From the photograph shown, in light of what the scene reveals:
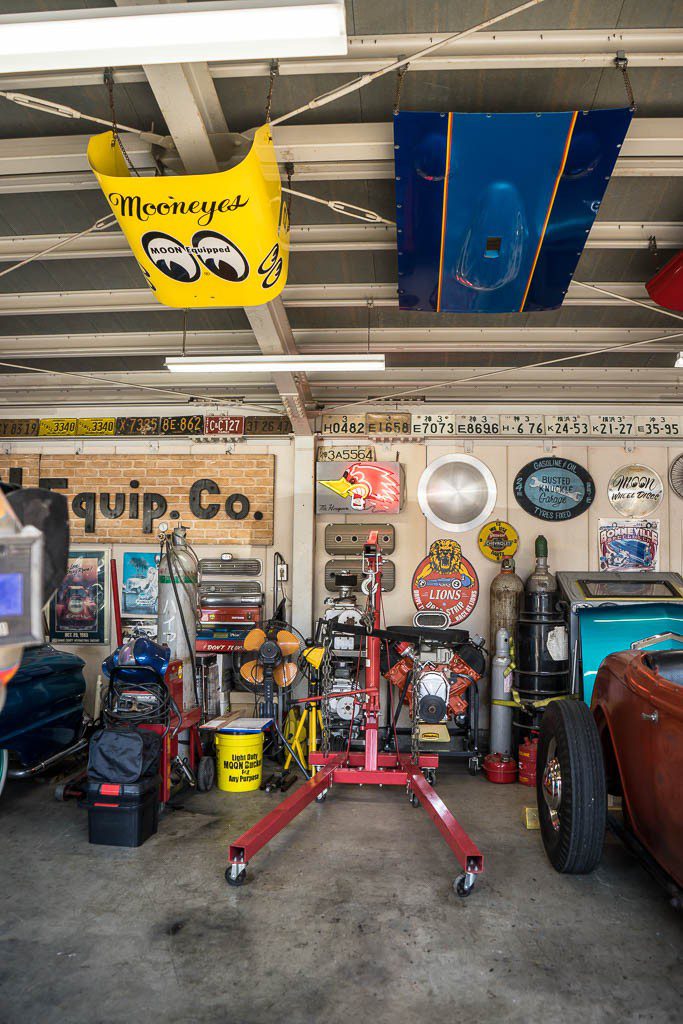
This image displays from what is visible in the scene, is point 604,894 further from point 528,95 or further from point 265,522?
point 265,522

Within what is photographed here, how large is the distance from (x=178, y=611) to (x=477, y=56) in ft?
12.9

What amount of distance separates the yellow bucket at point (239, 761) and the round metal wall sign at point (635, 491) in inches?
159

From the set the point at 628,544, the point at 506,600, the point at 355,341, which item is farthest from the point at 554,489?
the point at 355,341

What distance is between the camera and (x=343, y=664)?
601 cm

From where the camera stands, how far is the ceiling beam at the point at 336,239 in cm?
419

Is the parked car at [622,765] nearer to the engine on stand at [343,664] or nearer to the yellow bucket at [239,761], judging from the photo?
the yellow bucket at [239,761]

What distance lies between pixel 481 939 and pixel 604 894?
0.85 meters

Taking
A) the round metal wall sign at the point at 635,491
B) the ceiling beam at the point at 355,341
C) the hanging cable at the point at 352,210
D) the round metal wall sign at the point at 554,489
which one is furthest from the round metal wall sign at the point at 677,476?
the hanging cable at the point at 352,210

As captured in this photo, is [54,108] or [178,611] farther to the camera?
[178,611]

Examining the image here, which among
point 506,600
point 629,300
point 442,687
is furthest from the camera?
point 506,600

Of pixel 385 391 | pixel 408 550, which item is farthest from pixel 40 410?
pixel 408 550

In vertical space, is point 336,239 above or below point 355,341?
above

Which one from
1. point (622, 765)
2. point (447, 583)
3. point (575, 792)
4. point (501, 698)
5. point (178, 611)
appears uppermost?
point (447, 583)

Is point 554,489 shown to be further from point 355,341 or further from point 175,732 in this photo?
point 175,732
